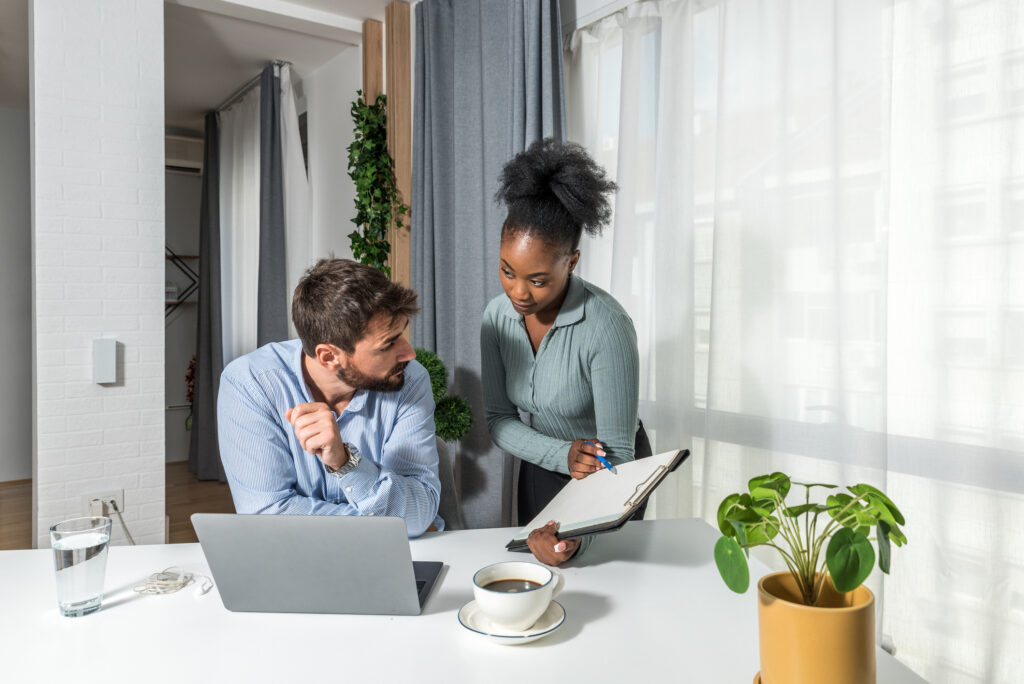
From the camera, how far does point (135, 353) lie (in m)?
2.96

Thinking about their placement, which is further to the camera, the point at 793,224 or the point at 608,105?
the point at 608,105

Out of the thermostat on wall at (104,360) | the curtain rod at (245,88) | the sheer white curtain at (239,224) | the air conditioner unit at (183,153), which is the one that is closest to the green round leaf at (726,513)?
the thermostat on wall at (104,360)

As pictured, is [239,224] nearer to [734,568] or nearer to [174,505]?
[174,505]

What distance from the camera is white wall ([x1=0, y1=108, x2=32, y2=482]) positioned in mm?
4996

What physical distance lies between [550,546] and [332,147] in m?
3.32

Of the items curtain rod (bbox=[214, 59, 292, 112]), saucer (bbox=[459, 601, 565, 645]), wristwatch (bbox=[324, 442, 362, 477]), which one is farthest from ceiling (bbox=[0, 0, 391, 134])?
saucer (bbox=[459, 601, 565, 645])

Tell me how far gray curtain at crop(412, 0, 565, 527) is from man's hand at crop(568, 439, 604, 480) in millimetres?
1351

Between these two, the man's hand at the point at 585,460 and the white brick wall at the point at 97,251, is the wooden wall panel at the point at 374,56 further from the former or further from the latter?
the man's hand at the point at 585,460

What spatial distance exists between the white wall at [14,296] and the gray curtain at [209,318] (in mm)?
1162

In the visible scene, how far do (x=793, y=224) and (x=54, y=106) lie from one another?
2670mm

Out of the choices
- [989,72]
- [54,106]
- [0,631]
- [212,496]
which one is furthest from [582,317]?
[212,496]

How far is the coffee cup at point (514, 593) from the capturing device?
0.99 metres

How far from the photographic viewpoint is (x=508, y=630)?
3.28 feet

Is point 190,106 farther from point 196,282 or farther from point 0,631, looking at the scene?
point 0,631
